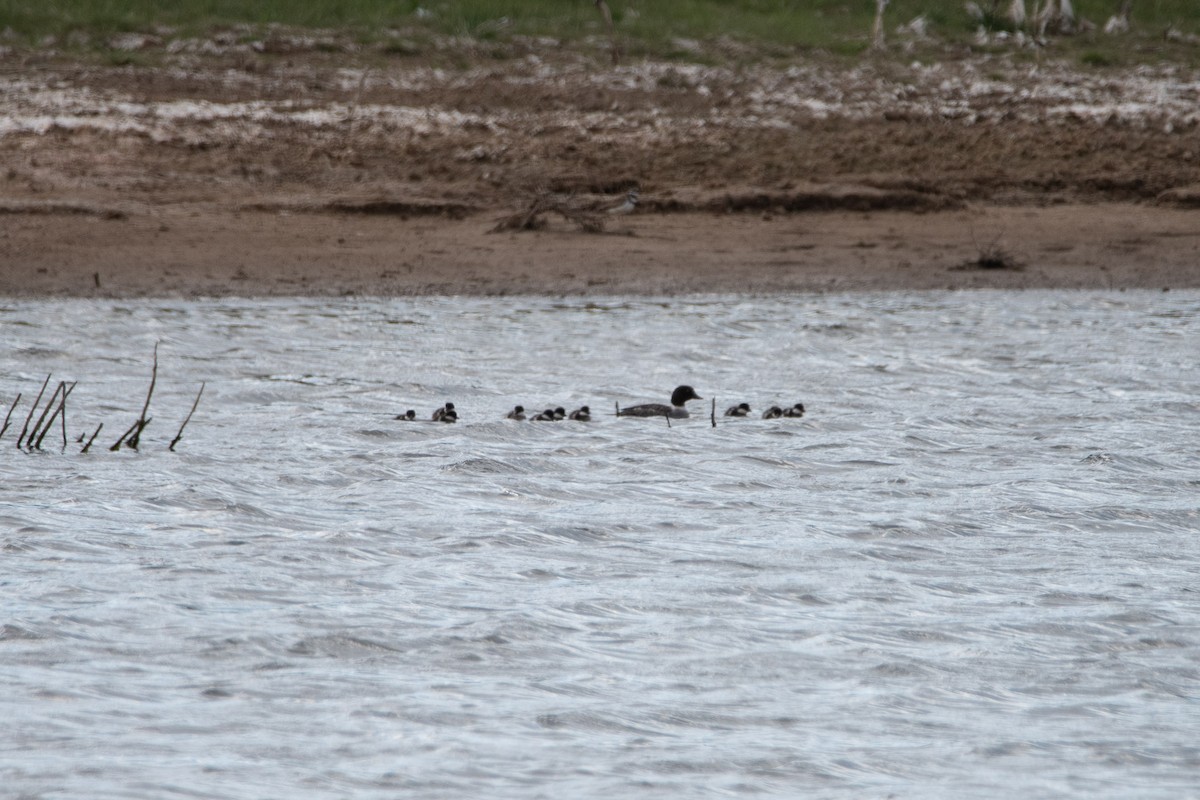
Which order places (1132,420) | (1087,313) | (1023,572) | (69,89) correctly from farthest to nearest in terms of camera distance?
(69,89)
(1087,313)
(1132,420)
(1023,572)

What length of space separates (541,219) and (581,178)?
A: 37.0 inches

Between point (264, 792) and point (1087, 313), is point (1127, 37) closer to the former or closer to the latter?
point (1087, 313)

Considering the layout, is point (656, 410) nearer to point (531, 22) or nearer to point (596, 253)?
point (596, 253)

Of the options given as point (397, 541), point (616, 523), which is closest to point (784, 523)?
point (616, 523)

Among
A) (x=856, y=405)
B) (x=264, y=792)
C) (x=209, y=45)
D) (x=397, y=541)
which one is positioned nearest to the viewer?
(x=264, y=792)

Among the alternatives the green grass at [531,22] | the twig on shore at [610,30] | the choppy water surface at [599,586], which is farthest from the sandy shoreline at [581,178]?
the choppy water surface at [599,586]

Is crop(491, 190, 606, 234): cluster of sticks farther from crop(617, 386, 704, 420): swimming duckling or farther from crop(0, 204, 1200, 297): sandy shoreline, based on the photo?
crop(617, 386, 704, 420): swimming duckling

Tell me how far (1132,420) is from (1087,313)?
14.9 feet

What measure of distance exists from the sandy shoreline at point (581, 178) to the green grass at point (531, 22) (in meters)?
1.57

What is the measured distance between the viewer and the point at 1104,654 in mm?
4879

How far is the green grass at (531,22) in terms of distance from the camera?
20.2m

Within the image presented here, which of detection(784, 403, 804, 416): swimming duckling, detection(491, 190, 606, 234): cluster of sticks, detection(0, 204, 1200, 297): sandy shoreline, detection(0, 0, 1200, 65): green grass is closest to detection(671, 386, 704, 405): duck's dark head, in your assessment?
detection(784, 403, 804, 416): swimming duckling

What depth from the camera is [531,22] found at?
2138cm

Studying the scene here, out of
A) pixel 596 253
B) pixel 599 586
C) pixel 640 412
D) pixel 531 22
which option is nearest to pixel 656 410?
pixel 640 412
